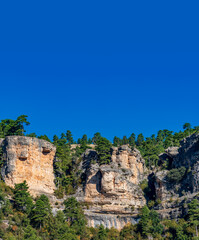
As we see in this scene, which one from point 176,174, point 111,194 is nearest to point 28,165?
point 111,194

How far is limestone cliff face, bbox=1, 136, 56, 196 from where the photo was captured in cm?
6850

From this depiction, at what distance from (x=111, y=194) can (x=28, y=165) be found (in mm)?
17989

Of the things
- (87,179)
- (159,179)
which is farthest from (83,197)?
(159,179)

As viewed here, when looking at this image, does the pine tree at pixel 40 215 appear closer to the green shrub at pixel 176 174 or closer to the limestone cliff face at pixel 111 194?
the limestone cliff face at pixel 111 194

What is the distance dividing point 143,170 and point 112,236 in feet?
76.6

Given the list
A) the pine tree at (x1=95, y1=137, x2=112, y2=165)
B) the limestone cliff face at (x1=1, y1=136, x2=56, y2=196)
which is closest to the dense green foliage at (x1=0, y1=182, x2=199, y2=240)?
the limestone cliff face at (x1=1, y1=136, x2=56, y2=196)

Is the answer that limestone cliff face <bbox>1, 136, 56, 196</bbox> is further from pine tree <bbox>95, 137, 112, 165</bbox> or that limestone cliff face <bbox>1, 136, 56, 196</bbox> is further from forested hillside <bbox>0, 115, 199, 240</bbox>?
pine tree <bbox>95, 137, 112, 165</bbox>

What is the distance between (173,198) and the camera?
7006 cm

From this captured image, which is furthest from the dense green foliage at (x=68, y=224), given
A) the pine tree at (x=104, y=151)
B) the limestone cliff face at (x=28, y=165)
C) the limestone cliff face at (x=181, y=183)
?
the pine tree at (x=104, y=151)

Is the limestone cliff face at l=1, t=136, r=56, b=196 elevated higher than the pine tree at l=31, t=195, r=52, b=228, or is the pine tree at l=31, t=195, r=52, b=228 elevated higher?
the limestone cliff face at l=1, t=136, r=56, b=196

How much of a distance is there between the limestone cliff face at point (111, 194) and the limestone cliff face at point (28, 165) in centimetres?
846

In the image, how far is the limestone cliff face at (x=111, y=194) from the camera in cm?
6844

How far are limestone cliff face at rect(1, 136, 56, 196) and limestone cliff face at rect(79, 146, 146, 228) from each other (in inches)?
333

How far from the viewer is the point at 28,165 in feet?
231
